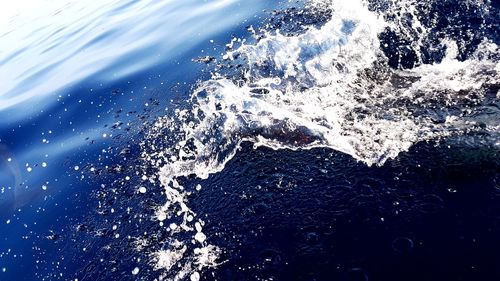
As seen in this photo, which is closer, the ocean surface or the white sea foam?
the ocean surface

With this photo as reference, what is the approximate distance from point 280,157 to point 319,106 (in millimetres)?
1264

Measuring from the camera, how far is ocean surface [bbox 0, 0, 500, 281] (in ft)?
12.1

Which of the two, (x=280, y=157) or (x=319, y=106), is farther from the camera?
(x=319, y=106)

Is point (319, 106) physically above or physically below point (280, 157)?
above

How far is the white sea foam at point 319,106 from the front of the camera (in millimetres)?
4680

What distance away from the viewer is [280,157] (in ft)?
17.0

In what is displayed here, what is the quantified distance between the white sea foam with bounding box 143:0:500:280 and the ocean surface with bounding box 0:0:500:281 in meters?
0.03

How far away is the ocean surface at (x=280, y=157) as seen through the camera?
145 inches

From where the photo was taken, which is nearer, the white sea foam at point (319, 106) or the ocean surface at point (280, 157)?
the ocean surface at point (280, 157)

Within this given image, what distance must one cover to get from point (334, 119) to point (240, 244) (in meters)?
2.45

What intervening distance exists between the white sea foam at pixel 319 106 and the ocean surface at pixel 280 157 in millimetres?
29

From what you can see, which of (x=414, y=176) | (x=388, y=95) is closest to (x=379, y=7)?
(x=388, y=95)

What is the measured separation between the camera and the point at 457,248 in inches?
128

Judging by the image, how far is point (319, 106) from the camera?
5863 mm
